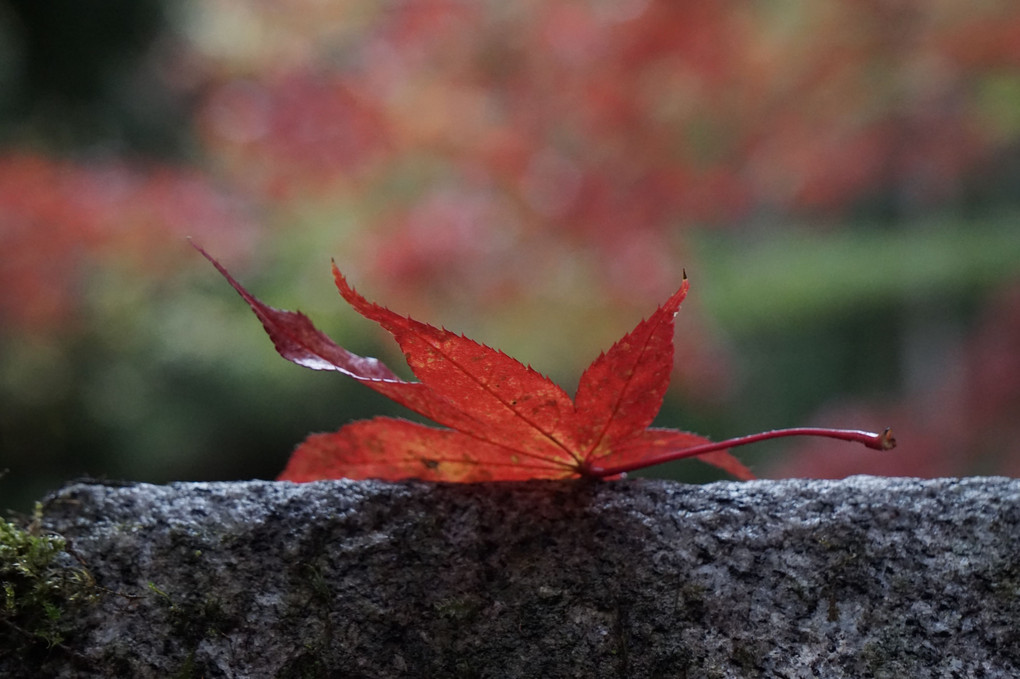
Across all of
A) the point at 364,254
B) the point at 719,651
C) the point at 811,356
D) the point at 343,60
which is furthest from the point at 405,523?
the point at 811,356

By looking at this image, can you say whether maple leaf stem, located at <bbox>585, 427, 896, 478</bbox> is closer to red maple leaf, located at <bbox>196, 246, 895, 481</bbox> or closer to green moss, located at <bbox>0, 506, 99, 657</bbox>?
red maple leaf, located at <bbox>196, 246, 895, 481</bbox>

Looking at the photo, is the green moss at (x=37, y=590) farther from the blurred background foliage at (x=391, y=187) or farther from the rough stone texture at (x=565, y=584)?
the blurred background foliage at (x=391, y=187)

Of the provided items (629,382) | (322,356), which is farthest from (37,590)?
(629,382)

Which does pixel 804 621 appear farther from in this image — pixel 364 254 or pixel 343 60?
pixel 343 60

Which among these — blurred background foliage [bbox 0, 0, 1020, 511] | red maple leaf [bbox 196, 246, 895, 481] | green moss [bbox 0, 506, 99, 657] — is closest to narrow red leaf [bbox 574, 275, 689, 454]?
red maple leaf [bbox 196, 246, 895, 481]

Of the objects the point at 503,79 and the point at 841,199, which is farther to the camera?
the point at 841,199

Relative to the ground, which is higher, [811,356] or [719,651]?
[811,356]
